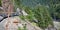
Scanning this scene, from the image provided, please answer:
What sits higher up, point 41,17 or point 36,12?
point 36,12

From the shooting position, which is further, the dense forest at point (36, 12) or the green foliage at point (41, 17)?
the green foliage at point (41, 17)

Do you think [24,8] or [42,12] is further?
[42,12]

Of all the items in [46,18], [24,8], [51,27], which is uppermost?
[24,8]

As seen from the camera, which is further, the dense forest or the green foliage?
the green foliage

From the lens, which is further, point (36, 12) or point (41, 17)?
point (36, 12)

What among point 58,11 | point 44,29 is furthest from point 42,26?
point 58,11

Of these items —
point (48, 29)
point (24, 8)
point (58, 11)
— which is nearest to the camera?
point (24, 8)

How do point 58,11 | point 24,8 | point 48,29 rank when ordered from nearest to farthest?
point 24,8, point 48,29, point 58,11

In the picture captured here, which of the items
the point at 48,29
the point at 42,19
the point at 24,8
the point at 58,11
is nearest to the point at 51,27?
the point at 48,29

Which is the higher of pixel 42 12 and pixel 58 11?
pixel 42 12

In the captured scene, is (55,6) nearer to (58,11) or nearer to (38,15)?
(58,11)
